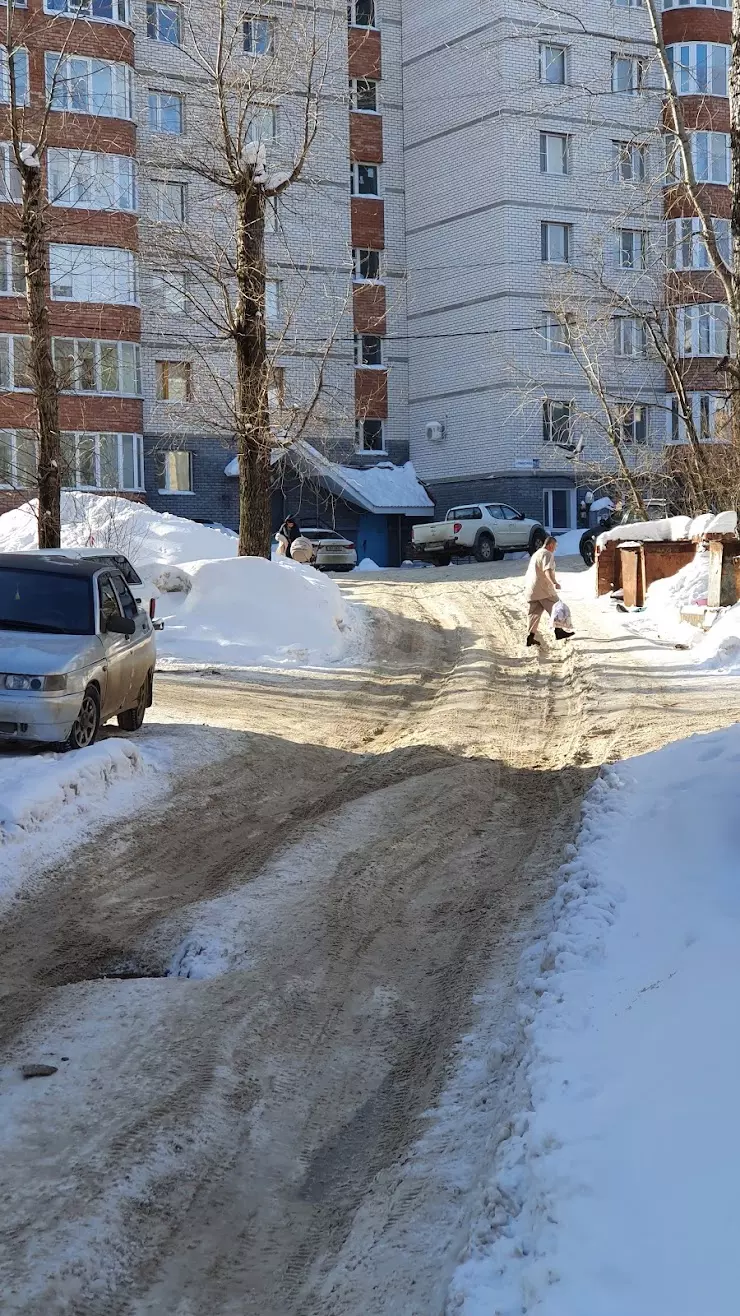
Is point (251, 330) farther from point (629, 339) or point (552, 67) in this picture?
point (552, 67)

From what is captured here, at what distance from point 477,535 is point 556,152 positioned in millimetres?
15621

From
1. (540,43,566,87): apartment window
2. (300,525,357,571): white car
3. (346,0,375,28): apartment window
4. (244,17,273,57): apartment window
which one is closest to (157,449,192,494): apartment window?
(300,525,357,571): white car

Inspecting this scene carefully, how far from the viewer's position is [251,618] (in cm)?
2058

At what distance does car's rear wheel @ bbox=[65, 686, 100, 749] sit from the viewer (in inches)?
422

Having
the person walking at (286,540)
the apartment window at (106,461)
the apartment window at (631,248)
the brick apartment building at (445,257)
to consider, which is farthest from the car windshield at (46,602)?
the apartment window at (631,248)

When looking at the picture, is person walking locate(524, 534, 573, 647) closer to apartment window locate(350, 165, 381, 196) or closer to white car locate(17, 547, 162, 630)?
white car locate(17, 547, 162, 630)

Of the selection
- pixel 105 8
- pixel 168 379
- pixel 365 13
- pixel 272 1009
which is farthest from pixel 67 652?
pixel 365 13

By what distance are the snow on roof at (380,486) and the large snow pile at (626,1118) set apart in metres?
36.7

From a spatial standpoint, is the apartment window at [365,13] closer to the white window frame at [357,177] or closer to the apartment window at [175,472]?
the white window frame at [357,177]

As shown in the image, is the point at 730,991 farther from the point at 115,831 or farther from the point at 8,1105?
the point at 115,831

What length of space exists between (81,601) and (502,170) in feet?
119

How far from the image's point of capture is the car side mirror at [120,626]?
465 inches

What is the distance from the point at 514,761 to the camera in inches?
451

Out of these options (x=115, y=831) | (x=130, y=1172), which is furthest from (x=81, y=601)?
(x=130, y=1172)
